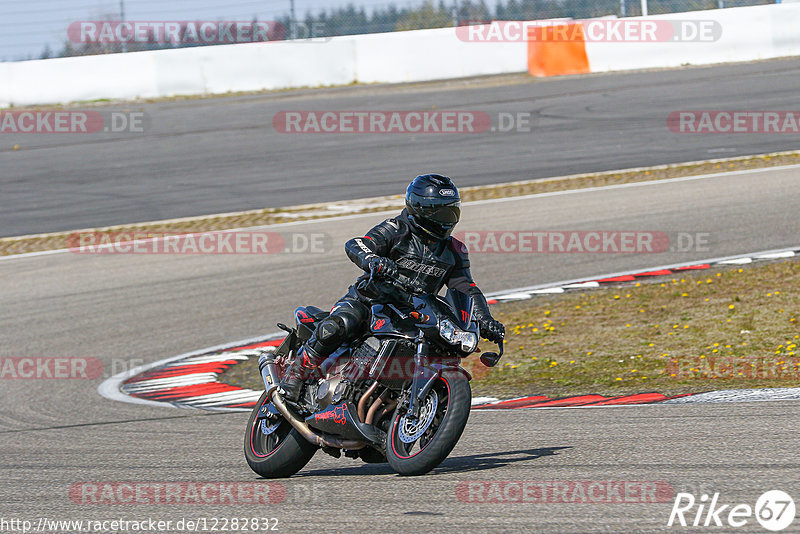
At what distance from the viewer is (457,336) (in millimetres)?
5895

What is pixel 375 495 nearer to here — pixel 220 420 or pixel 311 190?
pixel 220 420

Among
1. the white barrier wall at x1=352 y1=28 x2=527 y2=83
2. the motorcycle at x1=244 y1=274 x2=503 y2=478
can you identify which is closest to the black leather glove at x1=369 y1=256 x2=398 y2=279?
the motorcycle at x1=244 y1=274 x2=503 y2=478

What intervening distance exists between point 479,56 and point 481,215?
49.3 ft

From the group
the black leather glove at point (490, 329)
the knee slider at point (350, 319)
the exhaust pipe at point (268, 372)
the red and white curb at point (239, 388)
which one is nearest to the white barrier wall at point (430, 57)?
the red and white curb at point (239, 388)

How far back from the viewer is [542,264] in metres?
14.9

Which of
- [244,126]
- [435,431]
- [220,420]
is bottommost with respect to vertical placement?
[220,420]

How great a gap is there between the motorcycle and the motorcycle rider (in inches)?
2.8

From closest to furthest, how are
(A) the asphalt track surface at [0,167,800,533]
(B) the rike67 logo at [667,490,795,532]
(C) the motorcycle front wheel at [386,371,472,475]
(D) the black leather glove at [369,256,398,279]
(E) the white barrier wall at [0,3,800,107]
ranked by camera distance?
(B) the rike67 logo at [667,490,795,532]
(A) the asphalt track surface at [0,167,800,533]
(C) the motorcycle front wheel at [386,371,472,475]
(D) the black leather glove at [369,256,398,279]
(E) the white barrier wall at [0,3,800,107]

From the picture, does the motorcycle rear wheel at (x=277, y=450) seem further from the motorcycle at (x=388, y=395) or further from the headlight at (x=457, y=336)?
the headlight at (x=457, y=336)

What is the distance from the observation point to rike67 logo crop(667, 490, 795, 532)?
4.62 m

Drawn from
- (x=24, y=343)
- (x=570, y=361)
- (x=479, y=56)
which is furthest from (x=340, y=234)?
(x=479, y=56)

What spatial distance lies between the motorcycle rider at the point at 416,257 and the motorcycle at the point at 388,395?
0.07m

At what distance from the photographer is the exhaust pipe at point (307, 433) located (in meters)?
6.29

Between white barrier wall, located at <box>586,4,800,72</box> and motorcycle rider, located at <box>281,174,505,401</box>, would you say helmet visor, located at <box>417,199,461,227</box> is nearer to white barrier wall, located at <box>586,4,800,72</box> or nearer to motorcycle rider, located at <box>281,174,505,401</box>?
motorcycle rider, located at <box>281,174,505,401</box>
